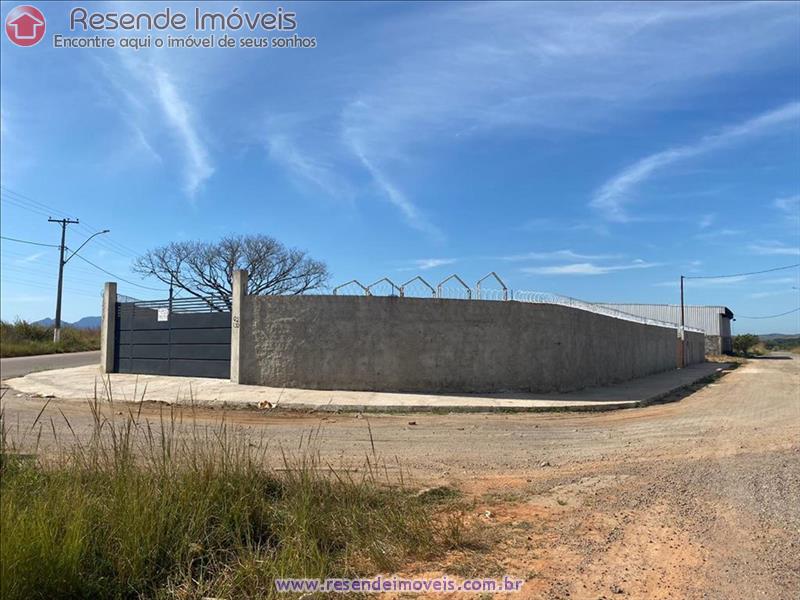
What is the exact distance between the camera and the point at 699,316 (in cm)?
6366

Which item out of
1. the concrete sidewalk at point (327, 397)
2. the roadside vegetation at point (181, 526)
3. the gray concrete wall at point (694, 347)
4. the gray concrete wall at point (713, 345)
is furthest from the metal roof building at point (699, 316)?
the roadside vegetation at point (181, 526)

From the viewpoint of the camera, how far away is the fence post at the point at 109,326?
74.3ft

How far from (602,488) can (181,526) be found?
15.9 feet

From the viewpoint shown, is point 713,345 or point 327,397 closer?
point 327,397

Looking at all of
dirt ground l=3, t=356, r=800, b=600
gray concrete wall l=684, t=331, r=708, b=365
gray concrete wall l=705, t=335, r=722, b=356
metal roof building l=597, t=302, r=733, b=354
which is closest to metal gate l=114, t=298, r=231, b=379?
dirt ground l=3, t=356, r=800, b=600

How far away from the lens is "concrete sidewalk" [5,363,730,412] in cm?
1434

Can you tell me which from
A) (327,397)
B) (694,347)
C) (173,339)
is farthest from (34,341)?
(694,347)

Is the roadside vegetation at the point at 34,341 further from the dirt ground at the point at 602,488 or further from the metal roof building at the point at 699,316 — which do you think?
the metal roof building at the point at 699,316

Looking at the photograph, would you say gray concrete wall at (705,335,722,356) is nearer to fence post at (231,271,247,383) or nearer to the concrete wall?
the concrete wall

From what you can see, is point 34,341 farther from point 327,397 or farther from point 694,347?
point 694,347

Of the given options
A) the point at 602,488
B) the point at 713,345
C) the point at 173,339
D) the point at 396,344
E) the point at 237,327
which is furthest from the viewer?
the point at 713,345

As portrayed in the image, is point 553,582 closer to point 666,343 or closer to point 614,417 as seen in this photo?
point 614,417

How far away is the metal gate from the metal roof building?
51.5 m

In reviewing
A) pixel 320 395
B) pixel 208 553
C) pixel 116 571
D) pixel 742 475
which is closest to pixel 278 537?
pixel 208 553
